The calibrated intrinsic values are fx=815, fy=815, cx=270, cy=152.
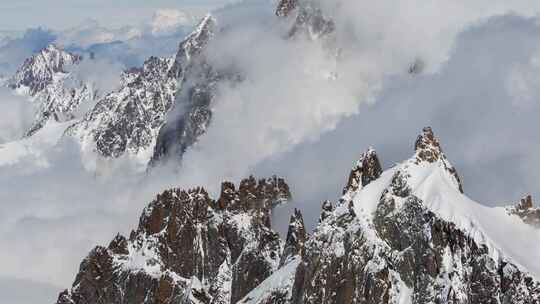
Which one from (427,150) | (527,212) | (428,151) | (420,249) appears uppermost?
(427,150)

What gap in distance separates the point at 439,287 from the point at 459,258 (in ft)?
24.6

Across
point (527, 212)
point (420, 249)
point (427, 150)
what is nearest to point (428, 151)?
point (427, 150)

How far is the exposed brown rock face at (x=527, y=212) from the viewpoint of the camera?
18475cm

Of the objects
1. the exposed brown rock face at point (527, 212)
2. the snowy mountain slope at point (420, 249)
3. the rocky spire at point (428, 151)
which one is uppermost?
the rocky spire at point (428, 151)

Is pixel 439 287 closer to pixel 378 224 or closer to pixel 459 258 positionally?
pixel 459 258

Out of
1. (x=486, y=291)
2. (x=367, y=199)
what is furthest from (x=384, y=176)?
(x=486, y=291)

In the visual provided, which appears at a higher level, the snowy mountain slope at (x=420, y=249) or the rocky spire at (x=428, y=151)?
the rocky spire at (x=428, y=151)

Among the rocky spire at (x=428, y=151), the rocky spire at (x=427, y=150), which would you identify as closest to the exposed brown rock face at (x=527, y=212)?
the rocky spire at (x=428, y=151)

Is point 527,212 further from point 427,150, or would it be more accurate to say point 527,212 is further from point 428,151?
point 427,150

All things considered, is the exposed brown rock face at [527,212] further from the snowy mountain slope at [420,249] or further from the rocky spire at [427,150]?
the rocky spire at [427,150]

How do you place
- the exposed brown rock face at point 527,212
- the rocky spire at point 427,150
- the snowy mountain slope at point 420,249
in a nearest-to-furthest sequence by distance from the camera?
the snowy mountain slope at point 420,249 → the exposed brown rock face at point 527,212 → the rocky spire at point 427,150

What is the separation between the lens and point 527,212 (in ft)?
613

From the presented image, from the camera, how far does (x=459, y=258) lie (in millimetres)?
170625

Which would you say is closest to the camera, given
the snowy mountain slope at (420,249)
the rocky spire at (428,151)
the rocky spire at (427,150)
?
the snowy mountain slope at (420,249)
